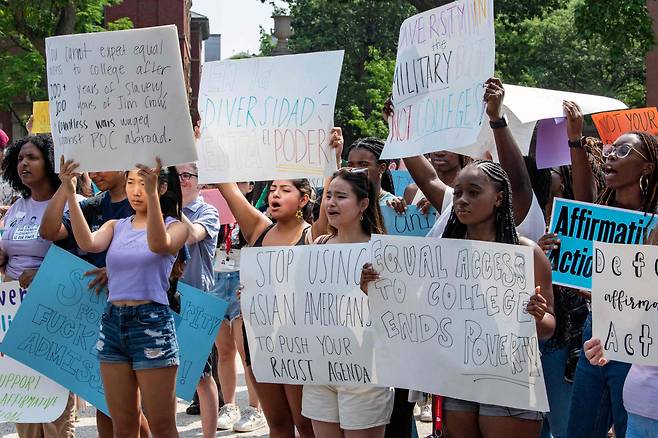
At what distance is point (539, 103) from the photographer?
6457mm

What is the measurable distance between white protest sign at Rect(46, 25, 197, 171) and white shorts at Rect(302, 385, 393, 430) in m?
1.30

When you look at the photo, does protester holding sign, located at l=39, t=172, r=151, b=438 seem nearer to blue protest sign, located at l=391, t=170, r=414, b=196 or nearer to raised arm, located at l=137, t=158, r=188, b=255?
raised arm, located at l=137, t=158, r=188, b=255

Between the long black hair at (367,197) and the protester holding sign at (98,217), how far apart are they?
1.45 m

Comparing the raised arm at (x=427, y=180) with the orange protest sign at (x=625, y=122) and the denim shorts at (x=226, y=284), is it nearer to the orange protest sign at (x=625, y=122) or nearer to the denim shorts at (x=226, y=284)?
the denim shorts at (x=226, y=284)

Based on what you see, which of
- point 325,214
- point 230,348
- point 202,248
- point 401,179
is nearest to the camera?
point 325,214

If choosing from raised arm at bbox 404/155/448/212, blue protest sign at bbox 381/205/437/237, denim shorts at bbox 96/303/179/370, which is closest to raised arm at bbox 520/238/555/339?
raised arm at bbox 404/155/448/212

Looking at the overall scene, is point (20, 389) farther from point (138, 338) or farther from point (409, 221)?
point (409, 221)

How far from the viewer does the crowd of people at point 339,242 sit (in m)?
4.50

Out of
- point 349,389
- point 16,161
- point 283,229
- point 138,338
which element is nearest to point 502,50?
point 16,161

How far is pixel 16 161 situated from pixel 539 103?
304 cm

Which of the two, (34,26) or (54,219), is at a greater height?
(34,26)

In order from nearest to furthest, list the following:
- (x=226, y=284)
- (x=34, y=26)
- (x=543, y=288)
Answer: (x=543, y=288) < (x=226, y=284) < (x=34, y=26)

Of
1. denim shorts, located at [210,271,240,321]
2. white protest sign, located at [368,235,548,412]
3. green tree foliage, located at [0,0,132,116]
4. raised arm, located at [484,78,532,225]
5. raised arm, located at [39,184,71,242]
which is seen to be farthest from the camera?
green tree foliage, located at [0,0,132,116]

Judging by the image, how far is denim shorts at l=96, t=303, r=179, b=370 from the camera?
212 inches
